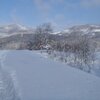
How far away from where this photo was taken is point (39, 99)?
8.86 meters

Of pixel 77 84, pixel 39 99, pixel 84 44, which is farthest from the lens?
pixel 84 44

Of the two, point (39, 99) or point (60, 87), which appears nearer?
point (39, 99)

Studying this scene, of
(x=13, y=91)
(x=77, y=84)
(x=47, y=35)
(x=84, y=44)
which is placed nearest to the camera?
(x=13, y=91)

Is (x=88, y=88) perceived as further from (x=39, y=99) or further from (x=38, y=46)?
(x=38, y=46)

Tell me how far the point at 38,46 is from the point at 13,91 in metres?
73.5

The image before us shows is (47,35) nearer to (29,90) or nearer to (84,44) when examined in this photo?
(84,44)

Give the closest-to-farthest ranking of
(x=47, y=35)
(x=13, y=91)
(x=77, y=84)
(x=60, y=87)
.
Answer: (x=13, y=91), (x=60, y=87), (x=77, y=84), (x=47, y=35)

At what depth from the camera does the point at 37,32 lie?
272 ft

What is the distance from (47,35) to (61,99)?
2888 inches

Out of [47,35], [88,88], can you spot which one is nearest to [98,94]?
[88,88]

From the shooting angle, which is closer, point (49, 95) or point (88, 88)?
point (49, 95)

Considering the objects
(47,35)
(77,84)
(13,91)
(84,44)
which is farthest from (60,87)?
(47,35)

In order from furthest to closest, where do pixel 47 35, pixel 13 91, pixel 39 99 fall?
pixel 47 35, pixel 13 91, pixel 39 99

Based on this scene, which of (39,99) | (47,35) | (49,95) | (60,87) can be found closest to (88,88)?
(60,87)
